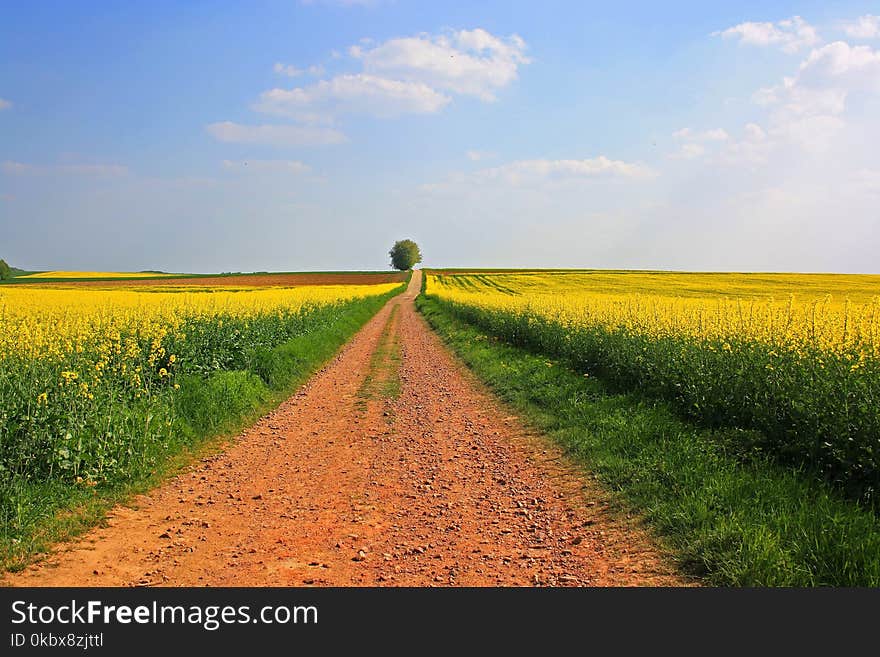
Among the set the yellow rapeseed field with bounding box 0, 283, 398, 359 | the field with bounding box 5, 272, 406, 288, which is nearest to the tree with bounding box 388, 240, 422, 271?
the field with bounding box 5, 272, 406, 288

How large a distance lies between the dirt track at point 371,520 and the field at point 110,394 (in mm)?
600

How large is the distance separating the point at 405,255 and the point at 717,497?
466ft

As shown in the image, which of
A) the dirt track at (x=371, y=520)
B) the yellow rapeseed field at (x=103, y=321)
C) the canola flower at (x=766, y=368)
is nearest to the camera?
the dirt track at (x=371, y=520)

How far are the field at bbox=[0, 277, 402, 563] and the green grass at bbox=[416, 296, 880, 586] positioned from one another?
5513 millimetres

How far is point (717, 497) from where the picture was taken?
Answer: 596cm

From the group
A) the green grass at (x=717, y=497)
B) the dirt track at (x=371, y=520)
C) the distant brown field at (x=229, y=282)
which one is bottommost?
the dirt track at (x=371, y=520)

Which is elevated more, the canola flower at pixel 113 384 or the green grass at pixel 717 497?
the canola flower at pixel 113 384

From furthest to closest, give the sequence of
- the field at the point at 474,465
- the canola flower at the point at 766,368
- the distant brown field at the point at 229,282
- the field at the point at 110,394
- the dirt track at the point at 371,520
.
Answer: the distant brown field at the point at 229,282 → the canola flower at the point at 766,368 → the field at the point at 110,394 → the field at the point at 474,465 → the dirt track at the point at 371,520

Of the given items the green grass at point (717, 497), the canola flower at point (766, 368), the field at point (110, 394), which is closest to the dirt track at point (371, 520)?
the green grass at point (717, 497)

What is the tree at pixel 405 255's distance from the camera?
5782 inches

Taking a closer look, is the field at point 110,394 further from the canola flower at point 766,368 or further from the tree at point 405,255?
the tree at point 405,255

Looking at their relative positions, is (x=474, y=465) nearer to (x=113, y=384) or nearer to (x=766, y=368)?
(x=766, y=368)

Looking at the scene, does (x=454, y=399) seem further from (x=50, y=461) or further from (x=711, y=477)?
(x=50, y=461)

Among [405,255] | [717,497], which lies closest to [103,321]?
[717,497]
